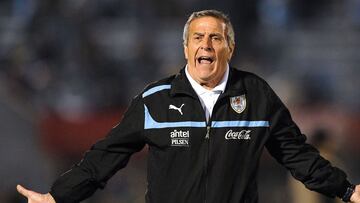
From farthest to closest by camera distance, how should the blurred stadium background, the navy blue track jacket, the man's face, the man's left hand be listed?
the blurred stadium background, the man's left hand, the man's face, the navy blue track jacket

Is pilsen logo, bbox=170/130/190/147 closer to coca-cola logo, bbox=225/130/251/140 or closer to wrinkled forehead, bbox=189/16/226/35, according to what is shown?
coca-cola logo, bbox=225/130/251/140

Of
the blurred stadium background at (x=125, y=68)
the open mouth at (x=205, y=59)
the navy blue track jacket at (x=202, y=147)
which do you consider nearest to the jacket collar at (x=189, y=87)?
the navy blue track jacket at (x=202, y=147)

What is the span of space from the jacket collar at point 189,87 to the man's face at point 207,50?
6cm

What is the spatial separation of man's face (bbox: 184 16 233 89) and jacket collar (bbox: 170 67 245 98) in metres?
0.06

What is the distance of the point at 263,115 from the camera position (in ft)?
19.4

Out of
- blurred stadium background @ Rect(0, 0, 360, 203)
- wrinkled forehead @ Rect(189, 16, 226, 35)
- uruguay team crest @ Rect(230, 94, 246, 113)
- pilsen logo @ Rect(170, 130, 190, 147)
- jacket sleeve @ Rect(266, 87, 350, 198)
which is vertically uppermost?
wrinkled forehead @ Rect(189, 16, 226, 35)

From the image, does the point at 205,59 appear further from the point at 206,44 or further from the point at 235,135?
the point at 235,135

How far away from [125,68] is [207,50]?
23.4 ft

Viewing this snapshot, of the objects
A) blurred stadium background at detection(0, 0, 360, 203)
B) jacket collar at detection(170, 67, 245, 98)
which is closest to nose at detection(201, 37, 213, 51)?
jacket collar at detection(170, 67, 245, 98)

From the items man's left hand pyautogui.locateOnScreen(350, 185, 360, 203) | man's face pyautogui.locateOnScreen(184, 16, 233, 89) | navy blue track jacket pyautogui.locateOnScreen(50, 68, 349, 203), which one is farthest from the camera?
man's left hand pyautogui.locateOnScreen(350, 185, 360, 203)

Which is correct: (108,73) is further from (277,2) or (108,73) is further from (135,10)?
(277,2)

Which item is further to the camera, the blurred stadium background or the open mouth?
the blurred stadium background

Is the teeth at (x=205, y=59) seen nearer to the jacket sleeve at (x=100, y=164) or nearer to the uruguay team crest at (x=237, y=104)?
the uruguay team crest at (x=237, y=104)

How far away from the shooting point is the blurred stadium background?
11766 millimetres
